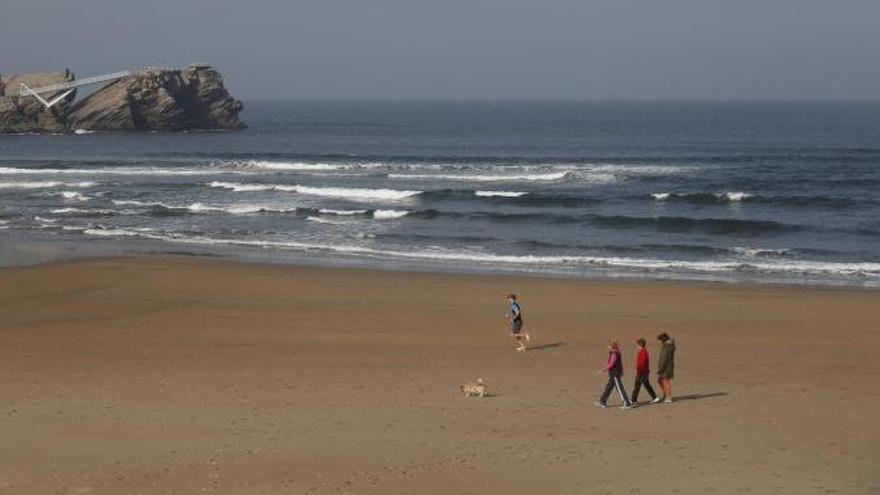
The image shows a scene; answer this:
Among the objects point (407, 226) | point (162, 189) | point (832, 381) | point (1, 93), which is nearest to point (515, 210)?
point (407, 226)

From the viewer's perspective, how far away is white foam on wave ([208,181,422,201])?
1967 inches

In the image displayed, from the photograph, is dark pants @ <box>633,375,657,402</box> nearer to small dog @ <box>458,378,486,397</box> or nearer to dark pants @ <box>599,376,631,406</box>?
dark pants @ <box>599,376,631,406</box>

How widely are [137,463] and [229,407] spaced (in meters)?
2.61

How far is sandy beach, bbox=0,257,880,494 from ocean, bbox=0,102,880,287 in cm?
607

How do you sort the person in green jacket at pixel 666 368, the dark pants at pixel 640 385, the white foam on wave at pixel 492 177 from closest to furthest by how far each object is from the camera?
1. the dark pants at pixel 640 385
2. the person in green jacket at pixel 666 368
3. the white foam on wave at pixel 492 177

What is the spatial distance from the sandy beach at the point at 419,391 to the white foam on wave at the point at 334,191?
72.1 feet

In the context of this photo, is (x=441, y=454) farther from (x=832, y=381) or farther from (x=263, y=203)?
(x=263, y=203)

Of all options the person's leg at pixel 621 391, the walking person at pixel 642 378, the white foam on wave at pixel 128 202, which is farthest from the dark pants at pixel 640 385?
the white foam on wave at pixel 128 202

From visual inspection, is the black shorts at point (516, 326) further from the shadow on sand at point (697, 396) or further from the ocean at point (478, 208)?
the ocean at point (478, 208)

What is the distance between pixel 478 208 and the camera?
1788 inches

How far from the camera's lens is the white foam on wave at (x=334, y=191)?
49969 millimetres

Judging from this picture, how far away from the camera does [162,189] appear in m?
53.4

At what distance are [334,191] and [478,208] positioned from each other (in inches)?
367

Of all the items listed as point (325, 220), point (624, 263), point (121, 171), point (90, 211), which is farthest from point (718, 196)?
point (121, 171)
